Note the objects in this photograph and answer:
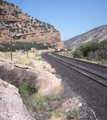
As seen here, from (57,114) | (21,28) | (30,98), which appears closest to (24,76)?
(30,98)

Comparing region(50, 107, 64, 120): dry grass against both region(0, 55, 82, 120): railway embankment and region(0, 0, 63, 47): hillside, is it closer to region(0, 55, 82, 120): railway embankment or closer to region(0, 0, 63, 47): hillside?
region(0, 55, 82, 120): railway embankment

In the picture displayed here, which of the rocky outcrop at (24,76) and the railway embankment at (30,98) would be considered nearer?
the railway embankment at (30,98)

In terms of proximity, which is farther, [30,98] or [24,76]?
[24,76]

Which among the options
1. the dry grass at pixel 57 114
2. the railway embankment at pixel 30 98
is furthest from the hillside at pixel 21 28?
the dry grass at pixel 57 114

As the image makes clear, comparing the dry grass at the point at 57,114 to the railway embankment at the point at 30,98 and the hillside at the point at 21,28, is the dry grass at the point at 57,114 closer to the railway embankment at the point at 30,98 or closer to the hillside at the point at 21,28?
the railway embankment at the point at 30,98

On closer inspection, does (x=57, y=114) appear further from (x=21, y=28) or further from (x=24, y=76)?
(x=21, y=28)

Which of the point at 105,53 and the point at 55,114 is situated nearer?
the point at 55,114

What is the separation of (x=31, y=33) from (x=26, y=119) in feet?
290

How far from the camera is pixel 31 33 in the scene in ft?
286

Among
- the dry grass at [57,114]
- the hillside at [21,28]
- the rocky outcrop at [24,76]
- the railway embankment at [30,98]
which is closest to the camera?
the railway embankment at [30,98]

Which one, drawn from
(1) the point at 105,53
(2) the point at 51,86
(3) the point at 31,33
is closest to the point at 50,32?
(3) the point at 31,33

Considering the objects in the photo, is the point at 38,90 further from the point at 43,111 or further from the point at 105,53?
the point at 105,53

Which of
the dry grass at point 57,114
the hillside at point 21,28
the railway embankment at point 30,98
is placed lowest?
the dry grass at point 57,114

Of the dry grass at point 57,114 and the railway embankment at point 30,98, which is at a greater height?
the railway embankment at point 30,98
